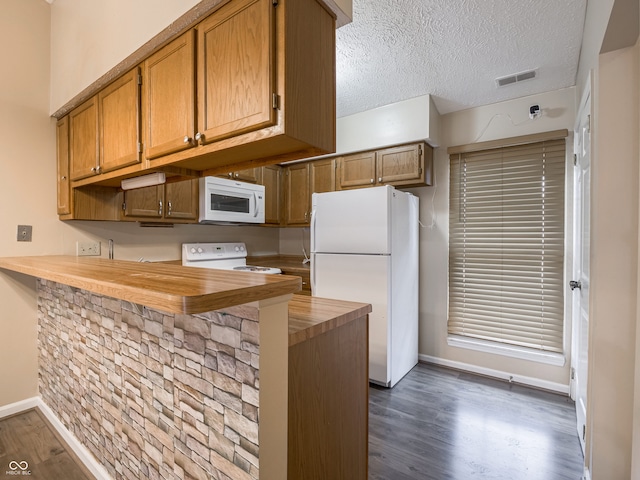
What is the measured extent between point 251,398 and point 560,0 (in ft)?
8.14

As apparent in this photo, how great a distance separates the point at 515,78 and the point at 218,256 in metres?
3.15

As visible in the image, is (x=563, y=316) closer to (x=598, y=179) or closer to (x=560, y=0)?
(x=598, y=179)

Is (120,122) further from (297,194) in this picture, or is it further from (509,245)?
(509,245)

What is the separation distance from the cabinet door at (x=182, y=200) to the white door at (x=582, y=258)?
9.50ft

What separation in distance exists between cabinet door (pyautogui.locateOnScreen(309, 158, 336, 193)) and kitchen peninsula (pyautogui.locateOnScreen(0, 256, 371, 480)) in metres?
2.18

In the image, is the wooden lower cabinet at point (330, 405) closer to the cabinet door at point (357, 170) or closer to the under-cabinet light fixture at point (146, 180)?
the under-cabinet light fixture at point (146, 180)

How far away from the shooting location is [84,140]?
2039 millimetres

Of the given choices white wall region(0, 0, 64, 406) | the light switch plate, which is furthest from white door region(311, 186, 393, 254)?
the light switch plate

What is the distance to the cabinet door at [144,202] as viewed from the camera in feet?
7.97

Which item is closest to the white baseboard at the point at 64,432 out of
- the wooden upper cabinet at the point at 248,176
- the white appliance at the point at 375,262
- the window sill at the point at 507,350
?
the white appliance at the point at 375,262

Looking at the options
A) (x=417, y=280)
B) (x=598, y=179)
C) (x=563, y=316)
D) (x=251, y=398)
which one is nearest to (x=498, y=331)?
(x=563, y=316)

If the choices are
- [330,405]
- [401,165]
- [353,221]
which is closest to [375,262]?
[353,221]

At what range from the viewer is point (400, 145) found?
3.09 metres

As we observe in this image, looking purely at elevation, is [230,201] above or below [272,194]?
below
